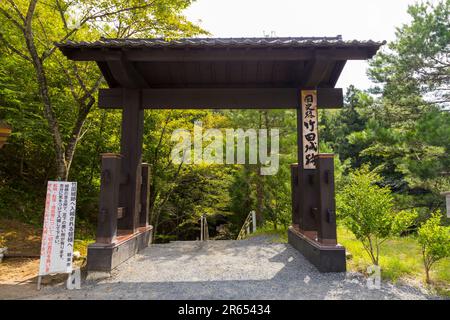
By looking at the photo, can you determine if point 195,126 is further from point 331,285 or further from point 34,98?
point 331,285

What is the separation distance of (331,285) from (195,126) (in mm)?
7248

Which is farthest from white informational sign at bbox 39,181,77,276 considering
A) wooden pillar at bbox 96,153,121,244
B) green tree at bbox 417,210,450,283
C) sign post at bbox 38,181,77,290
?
green tree at bbox 417,210,450,283

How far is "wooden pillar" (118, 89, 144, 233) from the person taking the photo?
5.11 meters

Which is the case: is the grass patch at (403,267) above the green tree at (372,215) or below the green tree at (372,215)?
below

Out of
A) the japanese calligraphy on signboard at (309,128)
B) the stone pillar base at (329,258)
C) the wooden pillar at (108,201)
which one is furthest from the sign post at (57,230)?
the japanese calligraphy on signboard at (309,128)

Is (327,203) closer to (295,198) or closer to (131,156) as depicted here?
(295,198)

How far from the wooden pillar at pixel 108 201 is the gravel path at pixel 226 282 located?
1.88 ft

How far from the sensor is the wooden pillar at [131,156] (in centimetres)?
511

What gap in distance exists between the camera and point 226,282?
369 centimetres

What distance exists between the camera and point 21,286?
146 inches

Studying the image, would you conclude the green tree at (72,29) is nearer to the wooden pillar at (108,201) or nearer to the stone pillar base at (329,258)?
the wooden pillar at (108,201)

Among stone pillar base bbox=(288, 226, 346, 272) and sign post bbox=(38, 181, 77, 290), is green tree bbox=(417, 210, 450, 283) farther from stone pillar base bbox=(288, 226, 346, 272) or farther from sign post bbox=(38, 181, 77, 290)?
sign post bbox=(38, 181, 77, 290)

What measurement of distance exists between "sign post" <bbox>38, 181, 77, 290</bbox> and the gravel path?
30cm
